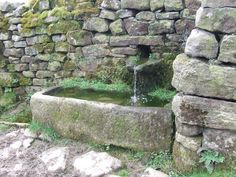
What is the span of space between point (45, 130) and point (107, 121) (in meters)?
0.92

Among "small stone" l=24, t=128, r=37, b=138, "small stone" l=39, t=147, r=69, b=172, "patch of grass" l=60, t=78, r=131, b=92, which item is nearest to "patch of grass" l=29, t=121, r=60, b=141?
"small stone" l=24, t=128, r=37, b=138

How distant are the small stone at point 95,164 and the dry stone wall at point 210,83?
0.85 metres

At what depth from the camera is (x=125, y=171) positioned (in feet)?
13.1

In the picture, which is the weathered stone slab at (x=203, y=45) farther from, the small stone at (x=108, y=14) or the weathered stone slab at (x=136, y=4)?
the small stone at (x=108, y=14)

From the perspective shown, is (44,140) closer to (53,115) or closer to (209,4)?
(53,115)

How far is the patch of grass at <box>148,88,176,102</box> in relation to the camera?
4773 millimetres

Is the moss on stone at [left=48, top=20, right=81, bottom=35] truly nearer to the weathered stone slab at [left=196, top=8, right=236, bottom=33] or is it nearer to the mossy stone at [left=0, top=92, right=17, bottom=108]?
the mossy stone at [left=0, top=92, right=17, bottom=108]

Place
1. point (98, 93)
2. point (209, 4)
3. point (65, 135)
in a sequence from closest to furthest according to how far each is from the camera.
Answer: point (209, 4), point (65, 135), point (98, 93)

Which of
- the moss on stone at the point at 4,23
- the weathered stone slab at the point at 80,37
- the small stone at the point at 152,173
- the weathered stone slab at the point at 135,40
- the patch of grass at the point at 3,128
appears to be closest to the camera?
the small stone at the point at 152,173

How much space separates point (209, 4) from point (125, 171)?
1795mm

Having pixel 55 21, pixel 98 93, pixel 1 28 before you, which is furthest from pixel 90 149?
pixel 1 28

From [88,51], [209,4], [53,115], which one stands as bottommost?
[53,115]

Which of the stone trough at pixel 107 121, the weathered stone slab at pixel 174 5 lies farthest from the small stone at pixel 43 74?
the weathered stone slab at pixel 174 5

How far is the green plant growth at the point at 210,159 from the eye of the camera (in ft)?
11.6
